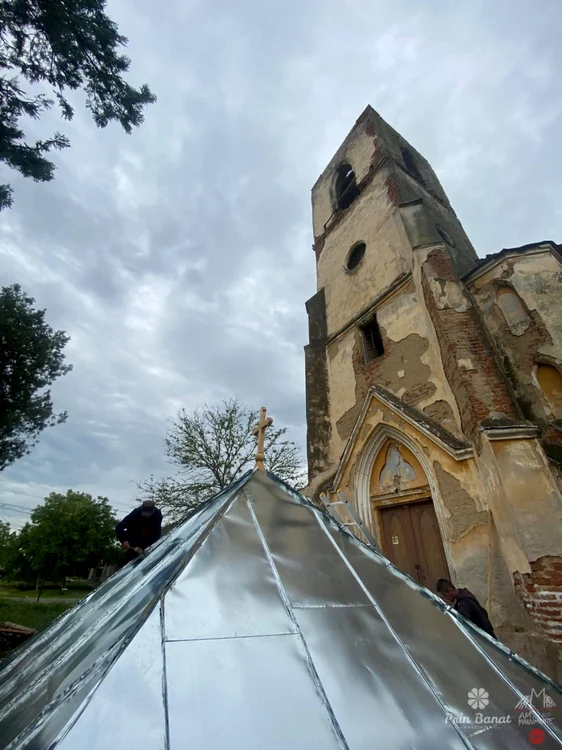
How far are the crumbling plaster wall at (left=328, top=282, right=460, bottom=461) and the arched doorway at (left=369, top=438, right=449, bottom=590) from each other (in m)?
1.12

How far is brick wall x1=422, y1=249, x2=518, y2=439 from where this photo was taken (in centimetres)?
520

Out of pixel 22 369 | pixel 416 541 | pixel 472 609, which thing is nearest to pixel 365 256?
pixel 416 541

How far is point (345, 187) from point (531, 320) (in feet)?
32.5

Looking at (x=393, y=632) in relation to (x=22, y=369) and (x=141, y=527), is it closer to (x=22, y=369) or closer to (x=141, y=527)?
(x=141, y=527)

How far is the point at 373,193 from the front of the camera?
10.3 meters

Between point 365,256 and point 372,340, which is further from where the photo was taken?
point 365,256

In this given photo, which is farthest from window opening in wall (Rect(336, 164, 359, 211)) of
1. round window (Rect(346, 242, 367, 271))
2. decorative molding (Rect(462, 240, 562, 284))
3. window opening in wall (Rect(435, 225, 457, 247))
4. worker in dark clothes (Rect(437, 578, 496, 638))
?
worker in dark clothes (Rect(437, 578, 496, 638))

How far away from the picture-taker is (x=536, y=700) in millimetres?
1214

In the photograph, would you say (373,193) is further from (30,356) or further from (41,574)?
(41,574)

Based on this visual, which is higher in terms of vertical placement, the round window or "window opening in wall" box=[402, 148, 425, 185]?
"window opening in wall" box=[402, 148, 425, 185]

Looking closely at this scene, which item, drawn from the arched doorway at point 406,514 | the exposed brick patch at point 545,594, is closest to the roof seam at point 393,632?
the exposed brick patch at point 545,594

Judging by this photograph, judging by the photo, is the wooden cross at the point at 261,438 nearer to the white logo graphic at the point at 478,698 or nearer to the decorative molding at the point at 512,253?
the white logo graphic at the point at 478,698

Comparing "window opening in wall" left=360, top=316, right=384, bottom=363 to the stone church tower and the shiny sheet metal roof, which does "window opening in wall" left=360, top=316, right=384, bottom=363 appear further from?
the shiny sheet metal roof

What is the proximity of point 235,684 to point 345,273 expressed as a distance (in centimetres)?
1044
